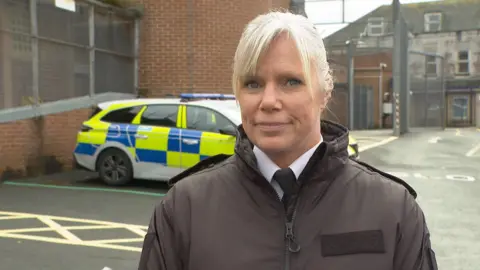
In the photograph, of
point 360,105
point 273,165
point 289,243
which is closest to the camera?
point 289,243

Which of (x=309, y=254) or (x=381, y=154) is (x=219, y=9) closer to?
(x=381, y=154)

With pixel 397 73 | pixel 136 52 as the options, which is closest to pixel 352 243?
pixel 136 52

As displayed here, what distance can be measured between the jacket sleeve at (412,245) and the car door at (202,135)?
21.9ft

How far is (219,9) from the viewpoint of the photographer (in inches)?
507

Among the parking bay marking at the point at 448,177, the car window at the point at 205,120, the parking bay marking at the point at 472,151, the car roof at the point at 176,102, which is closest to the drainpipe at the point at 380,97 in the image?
the parking bay marking at the point at 472,151

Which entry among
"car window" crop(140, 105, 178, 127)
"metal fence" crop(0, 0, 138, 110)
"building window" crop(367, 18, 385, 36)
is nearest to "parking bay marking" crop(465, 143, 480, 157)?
"building window" crop(367, 18, 385, 36)

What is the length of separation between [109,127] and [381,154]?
28.4 feet

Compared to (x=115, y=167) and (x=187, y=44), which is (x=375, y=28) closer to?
(x=187, y=44)

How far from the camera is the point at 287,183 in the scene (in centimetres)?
136

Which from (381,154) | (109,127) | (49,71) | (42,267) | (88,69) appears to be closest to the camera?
(42,267)

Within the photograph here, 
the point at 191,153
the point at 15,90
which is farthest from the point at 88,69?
the point at 191,153

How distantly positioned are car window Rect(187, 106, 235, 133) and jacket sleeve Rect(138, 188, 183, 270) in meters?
6.72

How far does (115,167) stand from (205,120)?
5.91 feet

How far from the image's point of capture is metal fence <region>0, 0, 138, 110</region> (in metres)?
9.52
